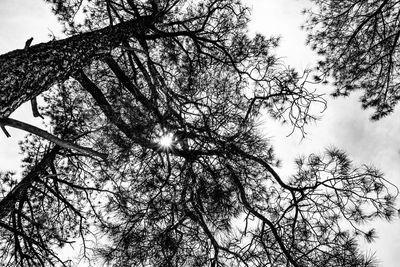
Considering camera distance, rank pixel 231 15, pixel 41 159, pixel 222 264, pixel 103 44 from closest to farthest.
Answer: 1. pixel 103 44
2. pixel 222 264
3. pixel 41 159
4. pixel 231 15

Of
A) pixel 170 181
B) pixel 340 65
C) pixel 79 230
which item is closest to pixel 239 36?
pixel 340 65

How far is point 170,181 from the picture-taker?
3623 mm

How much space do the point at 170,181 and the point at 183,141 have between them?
77 cm

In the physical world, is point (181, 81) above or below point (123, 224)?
above

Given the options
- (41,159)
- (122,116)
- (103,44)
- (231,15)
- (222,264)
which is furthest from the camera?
(231,15)

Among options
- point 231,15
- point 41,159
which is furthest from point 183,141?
point 231,15

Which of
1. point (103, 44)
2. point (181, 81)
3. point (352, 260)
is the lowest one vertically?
point (352, 260)

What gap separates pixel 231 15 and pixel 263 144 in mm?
2269

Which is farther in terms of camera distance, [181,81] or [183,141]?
[181,81]

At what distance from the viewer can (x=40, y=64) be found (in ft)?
6.91

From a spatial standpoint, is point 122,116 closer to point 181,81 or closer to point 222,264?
point 181,81

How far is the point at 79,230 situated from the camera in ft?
14.3

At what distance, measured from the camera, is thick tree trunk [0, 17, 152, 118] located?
6.29 feet

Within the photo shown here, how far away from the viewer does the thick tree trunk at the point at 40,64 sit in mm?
1916
